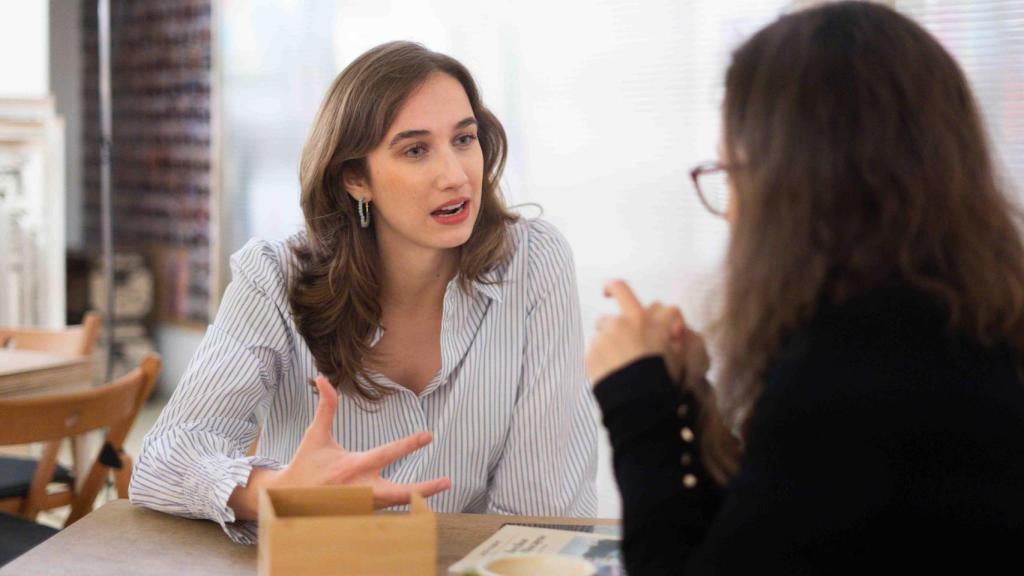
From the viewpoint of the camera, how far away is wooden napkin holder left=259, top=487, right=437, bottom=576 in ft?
3.47

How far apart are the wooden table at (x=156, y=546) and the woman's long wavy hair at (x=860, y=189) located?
505 mm

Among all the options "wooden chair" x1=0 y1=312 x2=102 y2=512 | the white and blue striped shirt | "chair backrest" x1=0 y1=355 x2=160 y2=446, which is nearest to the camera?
the white and blue striped shirt

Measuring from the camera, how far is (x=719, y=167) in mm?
1022

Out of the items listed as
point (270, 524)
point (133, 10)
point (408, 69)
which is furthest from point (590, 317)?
point (133, 10)

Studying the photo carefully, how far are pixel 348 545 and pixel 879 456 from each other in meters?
0.50

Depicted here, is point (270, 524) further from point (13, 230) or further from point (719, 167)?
point (13, 230)

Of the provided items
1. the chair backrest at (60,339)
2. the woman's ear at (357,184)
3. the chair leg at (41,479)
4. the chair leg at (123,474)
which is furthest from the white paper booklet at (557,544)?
the chair backrest at (60,339)

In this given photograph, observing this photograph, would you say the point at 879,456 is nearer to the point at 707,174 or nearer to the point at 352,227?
the point at 707,174

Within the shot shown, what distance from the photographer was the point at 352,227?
1.92m

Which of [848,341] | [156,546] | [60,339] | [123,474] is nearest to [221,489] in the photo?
[156,546]

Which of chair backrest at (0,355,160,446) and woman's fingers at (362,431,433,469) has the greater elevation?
woman's fingers at (362,431,433,469)

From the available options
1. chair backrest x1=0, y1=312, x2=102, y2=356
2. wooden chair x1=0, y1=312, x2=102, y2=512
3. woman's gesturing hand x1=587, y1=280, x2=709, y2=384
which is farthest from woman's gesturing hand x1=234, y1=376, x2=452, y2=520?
chair backrest x1=0, y1=312, x2=102, y2=356

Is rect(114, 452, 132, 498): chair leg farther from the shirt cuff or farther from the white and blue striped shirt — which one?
the shirt cuff

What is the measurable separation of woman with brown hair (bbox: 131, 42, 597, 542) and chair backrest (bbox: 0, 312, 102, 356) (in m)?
1.44
